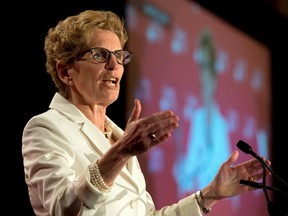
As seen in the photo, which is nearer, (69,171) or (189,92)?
(69,171)

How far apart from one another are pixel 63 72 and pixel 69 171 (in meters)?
0.48

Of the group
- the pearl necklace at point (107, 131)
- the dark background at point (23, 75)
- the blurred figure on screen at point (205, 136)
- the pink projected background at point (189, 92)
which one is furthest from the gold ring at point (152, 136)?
the blurred figure on screen at point (205, 136)

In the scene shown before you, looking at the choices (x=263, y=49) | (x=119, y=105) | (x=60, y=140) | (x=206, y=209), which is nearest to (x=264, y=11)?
(x=263, y=49)

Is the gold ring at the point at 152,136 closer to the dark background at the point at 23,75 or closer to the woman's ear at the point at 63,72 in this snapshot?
the woman's ear at the point at 63,72

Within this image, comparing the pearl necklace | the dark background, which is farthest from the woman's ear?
the dark background

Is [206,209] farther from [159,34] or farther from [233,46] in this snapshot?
[233,46]

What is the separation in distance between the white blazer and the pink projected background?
0.92m

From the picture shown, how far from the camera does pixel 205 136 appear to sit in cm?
399

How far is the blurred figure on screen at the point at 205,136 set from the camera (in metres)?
3.75

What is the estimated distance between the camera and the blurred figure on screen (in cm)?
375

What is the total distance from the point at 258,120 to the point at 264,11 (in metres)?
1.00

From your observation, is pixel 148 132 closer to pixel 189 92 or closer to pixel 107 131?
pixel 107 131

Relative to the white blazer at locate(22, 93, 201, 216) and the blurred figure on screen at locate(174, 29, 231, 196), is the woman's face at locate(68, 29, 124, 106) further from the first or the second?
the blurred figure on screen at locate(174, 29, 231, 196)

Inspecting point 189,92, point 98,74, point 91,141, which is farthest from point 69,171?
point 189,92
